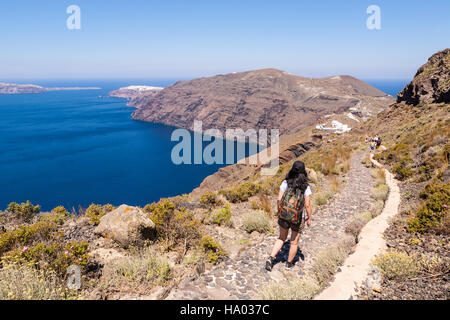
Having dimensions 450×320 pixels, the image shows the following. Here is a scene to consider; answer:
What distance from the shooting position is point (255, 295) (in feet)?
12.4

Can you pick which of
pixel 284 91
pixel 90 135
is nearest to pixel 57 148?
pixel 90 135

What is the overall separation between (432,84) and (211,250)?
44578 millimetres

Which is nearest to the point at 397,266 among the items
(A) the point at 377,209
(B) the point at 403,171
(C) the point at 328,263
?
(C) the point at 328,263

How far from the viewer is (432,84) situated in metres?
34.3

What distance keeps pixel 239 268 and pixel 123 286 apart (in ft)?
6.93

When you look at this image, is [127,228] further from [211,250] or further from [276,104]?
[276,104]

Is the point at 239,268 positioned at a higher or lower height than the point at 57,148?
higher

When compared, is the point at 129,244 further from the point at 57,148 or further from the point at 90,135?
the point at 90,135

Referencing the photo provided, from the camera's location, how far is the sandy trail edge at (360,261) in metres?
3.53

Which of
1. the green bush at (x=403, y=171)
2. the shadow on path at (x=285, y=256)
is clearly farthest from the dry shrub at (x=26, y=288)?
the green bush at (x=403, y=171)

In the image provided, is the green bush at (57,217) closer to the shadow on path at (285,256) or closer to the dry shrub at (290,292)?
the shadow on path at (285,256)

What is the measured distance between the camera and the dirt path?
3845 mm

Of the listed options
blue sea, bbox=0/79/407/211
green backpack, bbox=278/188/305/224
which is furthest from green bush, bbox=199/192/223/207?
blue sea, bbox=0/79/407/211

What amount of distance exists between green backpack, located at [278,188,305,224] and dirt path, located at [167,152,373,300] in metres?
1.19
